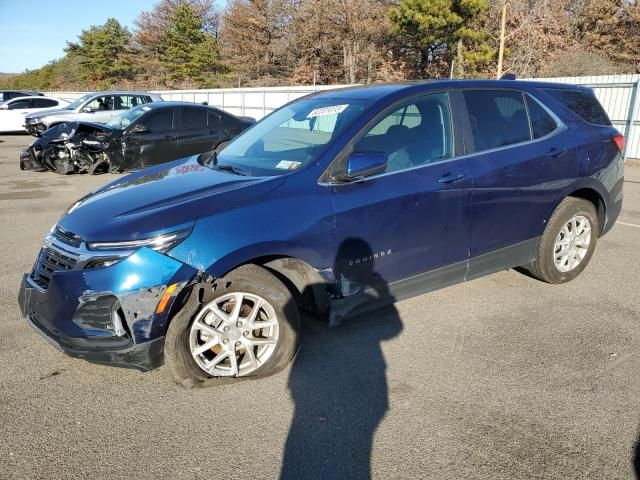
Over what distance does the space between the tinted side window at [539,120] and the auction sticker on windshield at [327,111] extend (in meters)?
1.74

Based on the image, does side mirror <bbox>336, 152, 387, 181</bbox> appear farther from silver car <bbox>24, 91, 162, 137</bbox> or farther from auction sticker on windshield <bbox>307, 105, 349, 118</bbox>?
silver car <bbox>24, 91, 162, 137</bbox>

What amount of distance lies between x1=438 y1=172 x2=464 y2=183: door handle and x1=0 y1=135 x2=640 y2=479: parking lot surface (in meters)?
1.14

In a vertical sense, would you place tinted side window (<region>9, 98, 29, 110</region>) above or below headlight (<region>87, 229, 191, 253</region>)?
above

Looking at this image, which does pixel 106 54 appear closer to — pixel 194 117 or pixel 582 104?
pixel 194 117

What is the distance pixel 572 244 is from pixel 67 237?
14.0ft

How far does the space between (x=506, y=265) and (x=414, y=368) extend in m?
1.49

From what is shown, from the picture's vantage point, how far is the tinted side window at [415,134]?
11.7ft

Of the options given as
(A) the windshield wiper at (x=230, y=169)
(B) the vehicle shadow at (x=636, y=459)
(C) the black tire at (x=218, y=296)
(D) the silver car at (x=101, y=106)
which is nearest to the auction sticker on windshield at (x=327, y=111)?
(A) the windshield wiper at (x=230, y=169)

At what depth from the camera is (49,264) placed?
10.2 ft

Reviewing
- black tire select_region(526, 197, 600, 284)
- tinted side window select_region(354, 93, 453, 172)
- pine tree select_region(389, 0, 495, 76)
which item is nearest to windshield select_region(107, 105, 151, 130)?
tinted side window select_region(354, 93, 453, 172)

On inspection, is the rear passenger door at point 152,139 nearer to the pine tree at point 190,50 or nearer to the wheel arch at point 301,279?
the wheel arch at point 301,279

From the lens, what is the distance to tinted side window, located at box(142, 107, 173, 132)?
1122cm

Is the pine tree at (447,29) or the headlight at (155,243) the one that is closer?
the headlight at (155,243)

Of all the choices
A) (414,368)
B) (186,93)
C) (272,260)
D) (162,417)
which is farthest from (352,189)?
(186,93)
